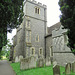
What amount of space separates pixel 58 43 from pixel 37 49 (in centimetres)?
764

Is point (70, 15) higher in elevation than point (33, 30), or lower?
lower

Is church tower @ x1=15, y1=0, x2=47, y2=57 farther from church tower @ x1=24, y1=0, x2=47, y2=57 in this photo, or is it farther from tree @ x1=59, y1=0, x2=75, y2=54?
tree @ x1=59, y1=0, x2=75, y2=54

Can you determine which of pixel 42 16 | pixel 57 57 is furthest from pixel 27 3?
pixel 57 57

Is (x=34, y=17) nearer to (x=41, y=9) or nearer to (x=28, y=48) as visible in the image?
(x=41, y=9)

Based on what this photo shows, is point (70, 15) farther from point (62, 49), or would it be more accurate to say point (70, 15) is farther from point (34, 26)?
point (34, 26)

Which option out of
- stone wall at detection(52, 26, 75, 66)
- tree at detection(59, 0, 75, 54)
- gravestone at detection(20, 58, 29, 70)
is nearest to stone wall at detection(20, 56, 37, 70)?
gravestone at detection(20, 58, 29, 70)

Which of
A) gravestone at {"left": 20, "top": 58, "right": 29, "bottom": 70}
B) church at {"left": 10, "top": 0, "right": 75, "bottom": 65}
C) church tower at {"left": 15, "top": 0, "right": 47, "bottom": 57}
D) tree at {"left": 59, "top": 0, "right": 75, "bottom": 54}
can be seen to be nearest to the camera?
tree at {"left": 59, "top": 0, "right": 75, "bottom": 54}

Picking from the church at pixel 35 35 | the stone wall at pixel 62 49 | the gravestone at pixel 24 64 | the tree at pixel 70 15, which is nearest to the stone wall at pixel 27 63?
the gravestone at pixel 24 64

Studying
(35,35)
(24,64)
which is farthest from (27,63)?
(35,35)

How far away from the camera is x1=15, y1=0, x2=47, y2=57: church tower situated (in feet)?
54.1

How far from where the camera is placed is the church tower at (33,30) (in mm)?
16484

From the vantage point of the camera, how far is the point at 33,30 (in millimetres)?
17859

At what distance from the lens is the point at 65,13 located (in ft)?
15.0

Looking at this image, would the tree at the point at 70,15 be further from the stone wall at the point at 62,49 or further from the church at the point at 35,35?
the church at the point at 35,35
